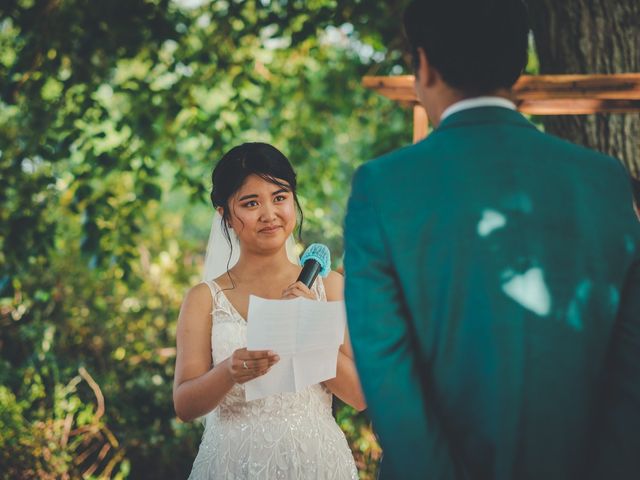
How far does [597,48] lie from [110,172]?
3.54 metres

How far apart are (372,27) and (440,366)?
14.7 feet

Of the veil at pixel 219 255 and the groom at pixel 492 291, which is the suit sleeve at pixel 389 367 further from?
the veil at pixel 219 255

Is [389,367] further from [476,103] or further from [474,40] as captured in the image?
[474,40]

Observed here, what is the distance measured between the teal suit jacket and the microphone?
0.72 m

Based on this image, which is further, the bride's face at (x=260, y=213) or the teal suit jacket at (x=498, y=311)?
the bride's face at (x=260, y=213)

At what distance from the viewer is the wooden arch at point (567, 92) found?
2.99 meters

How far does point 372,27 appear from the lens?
5.31 meters

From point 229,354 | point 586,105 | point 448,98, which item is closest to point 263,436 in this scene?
point 229,354

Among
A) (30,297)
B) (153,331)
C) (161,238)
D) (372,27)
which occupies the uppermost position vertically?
(372,27)

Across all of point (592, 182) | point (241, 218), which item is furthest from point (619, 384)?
point (241, 218)

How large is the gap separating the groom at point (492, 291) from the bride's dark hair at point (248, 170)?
98cm

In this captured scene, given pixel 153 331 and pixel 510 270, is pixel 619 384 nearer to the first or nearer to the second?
pixel 510 270

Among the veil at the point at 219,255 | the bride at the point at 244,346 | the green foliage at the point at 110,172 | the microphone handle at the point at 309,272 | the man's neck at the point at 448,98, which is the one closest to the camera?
the man's neck at the point at 448,98

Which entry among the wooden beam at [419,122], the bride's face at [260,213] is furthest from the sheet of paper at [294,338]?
the wooden beam at [419,122]
